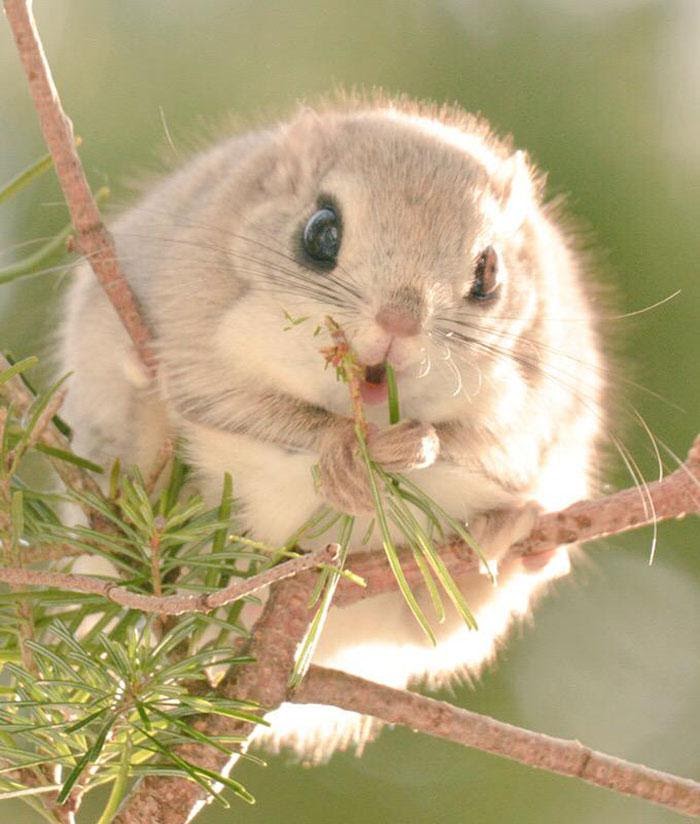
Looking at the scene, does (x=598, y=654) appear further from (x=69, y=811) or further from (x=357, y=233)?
(x=69, y=811)

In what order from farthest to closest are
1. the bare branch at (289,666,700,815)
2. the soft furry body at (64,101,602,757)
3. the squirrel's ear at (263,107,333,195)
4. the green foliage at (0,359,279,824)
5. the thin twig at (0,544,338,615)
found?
the squirrel's ear at (263,107,333,195) < the soft furry body at (64,101,602,757) < the bare branch at (289,666,700,815) < the green foliage at (0,359,279,824) < the thin twig at (0,544,338,615)

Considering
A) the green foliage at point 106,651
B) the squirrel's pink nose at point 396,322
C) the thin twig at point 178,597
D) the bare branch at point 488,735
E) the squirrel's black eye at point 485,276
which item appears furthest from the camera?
the squirrel's black eye at point 485,276

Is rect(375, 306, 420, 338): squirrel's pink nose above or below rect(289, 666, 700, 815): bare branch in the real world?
above

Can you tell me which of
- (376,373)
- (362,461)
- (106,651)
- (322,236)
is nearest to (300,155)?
(322,236)

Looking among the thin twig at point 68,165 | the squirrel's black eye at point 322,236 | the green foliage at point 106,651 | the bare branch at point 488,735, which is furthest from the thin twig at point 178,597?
the squirrel's black eye at point 322,236

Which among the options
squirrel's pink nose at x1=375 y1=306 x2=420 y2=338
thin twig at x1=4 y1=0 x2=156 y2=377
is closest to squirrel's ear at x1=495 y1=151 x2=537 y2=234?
squirrel's pink nose at x1=375 y1=306 x2=420 y2=338

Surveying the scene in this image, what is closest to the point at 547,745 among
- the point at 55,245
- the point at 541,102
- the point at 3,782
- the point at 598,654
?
the point at 3,782

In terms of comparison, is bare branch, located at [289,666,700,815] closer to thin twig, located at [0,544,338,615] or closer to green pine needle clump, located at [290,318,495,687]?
green pine needle clump, located at [290,318,495,687]

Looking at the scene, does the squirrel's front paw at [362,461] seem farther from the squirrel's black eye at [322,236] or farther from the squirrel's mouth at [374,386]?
the squirrel's black eye at [322,236]
